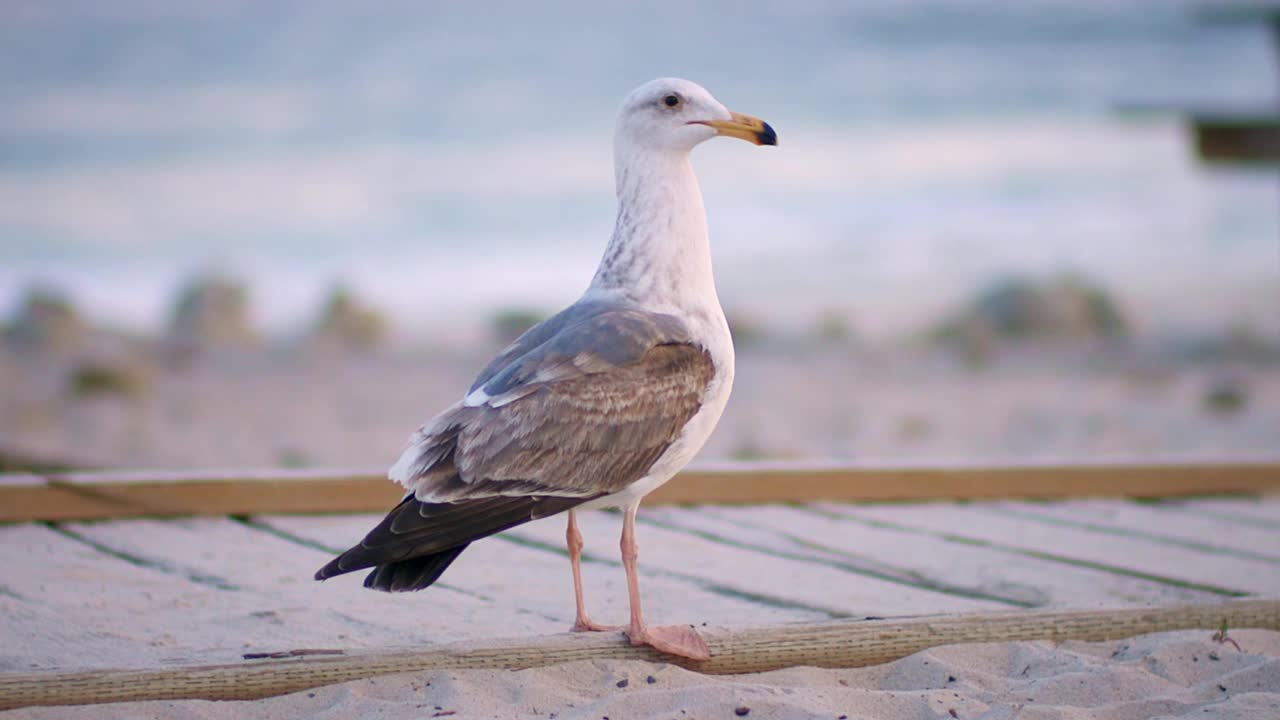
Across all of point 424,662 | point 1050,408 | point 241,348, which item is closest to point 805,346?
point 1050,408

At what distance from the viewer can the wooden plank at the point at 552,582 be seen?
3.43 meters

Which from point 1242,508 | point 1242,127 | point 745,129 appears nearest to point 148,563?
point 745,129

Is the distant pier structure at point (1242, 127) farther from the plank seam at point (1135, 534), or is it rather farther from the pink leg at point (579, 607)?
the pink leg at point (579, 607)

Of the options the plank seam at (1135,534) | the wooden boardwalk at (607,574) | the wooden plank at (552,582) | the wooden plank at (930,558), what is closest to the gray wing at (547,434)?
the wooden boardwalk at (607,574)

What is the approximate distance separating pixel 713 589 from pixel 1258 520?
217cm

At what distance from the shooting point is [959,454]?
10086 millimetres

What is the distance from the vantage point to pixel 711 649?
2.91 m

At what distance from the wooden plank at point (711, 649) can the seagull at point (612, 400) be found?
11cm

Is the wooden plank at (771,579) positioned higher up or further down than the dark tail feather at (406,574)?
further down

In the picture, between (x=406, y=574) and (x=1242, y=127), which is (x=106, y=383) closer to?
(x=1242, y=127)

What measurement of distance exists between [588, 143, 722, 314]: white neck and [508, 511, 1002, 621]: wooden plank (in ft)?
2.48

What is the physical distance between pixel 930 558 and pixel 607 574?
918mm

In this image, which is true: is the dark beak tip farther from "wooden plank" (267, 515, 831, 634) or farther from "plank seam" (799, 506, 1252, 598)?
"plank seam" (799, 506, 1252, 598)

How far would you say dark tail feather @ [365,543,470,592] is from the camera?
2895mm
